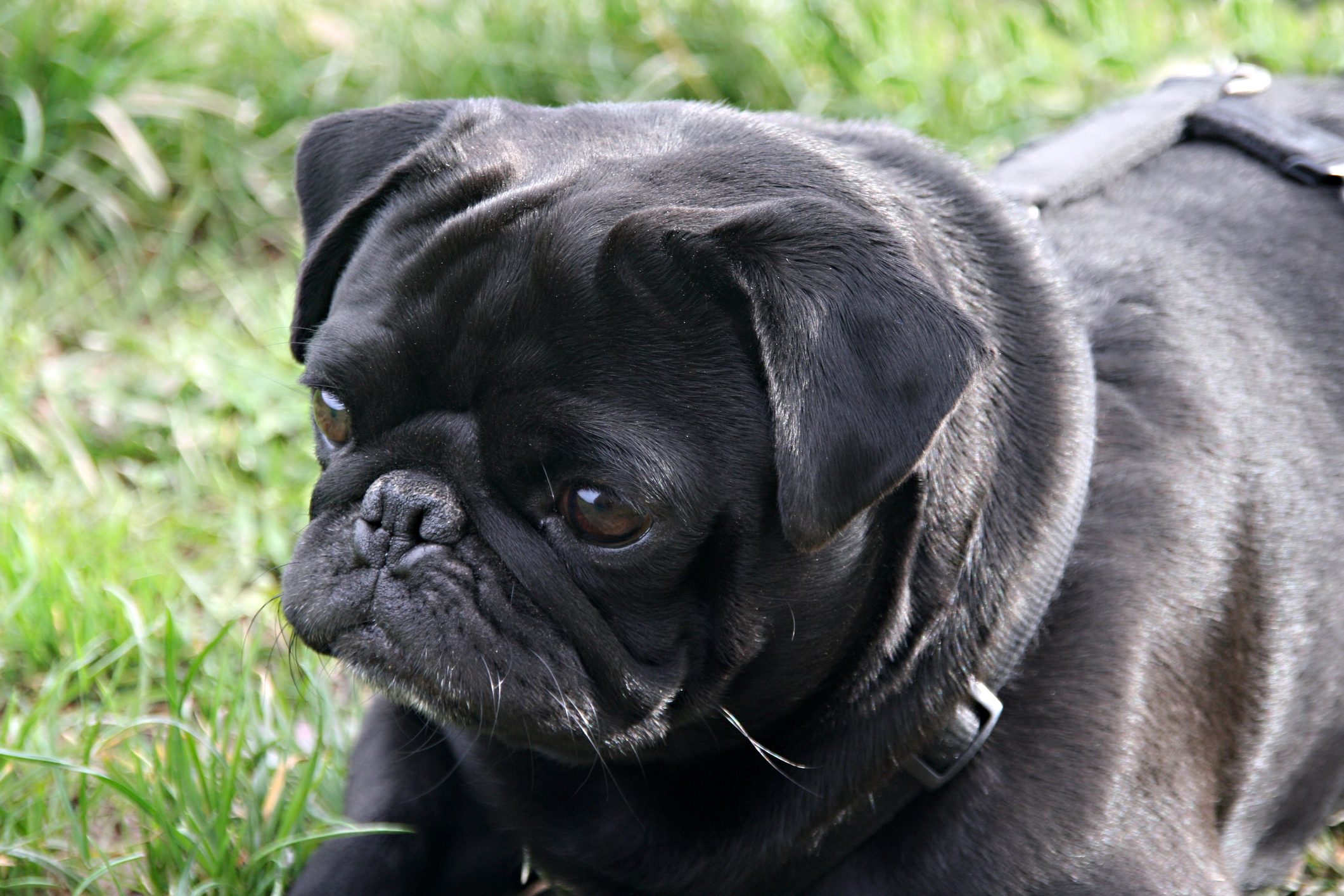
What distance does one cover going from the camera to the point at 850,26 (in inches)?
248

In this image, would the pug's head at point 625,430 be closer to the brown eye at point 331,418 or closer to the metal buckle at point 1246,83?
the brown eye at point 331,418

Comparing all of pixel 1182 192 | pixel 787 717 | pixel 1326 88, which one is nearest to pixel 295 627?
pixel 787 717

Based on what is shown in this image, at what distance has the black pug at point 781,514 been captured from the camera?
7.70ft

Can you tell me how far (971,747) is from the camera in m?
2.62

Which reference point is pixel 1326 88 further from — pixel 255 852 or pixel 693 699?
pixel 255 852

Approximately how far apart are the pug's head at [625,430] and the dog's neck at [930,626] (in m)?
0.08

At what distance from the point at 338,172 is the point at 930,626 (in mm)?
1533

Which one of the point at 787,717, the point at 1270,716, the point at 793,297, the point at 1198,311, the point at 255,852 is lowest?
the point at 255,852

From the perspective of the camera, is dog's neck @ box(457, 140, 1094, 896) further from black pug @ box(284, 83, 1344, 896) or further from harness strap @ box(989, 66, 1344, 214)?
harness strap @ box(989, 66, 1344, 214)

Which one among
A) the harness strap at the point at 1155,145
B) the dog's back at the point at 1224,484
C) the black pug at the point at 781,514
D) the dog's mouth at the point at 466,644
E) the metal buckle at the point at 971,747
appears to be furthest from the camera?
the harness strap at the point at 1155,145

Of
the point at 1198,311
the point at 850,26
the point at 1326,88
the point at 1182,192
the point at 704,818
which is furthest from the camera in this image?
the point at 850,26

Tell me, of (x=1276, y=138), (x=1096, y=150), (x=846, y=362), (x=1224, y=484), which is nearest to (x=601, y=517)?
(x=846, y=362)

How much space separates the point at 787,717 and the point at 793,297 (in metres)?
0.85

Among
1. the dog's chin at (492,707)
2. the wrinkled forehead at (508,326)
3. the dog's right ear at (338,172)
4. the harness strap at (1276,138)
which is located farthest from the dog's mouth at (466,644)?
the harness strap at (1276,138)
